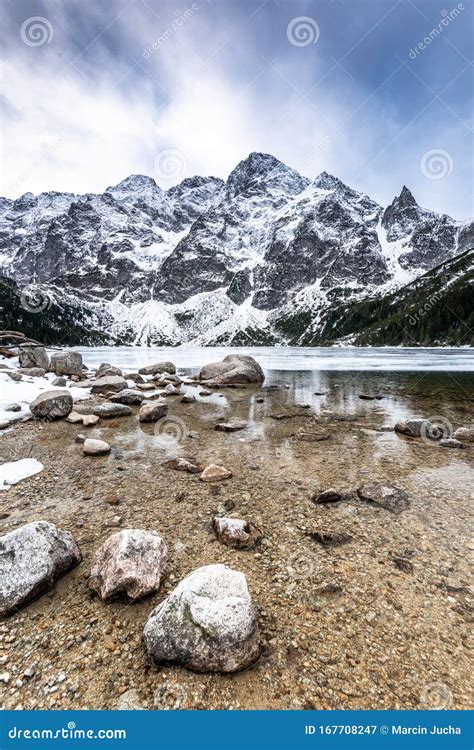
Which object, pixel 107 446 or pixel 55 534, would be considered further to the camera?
pixel 107 446

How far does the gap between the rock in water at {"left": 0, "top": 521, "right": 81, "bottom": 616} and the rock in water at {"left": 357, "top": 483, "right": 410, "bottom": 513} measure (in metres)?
5.58

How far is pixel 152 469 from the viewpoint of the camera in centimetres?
855

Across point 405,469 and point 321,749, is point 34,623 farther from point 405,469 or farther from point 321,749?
point 405,469

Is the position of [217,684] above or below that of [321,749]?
above

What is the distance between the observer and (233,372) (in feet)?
88.2

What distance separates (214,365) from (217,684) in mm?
27053

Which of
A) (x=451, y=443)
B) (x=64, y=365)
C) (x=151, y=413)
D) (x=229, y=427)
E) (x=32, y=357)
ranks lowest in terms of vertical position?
(x=229, y=427)

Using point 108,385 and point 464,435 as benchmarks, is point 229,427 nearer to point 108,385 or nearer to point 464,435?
point 464,435

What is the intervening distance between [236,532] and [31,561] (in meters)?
2.95

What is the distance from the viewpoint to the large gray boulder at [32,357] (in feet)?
77.5

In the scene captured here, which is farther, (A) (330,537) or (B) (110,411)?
(B) (110,411)

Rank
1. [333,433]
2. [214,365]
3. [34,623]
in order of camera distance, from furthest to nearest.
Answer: [214,365], [333,433], [34,623]

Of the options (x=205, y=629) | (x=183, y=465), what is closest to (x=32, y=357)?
(x=183, y=465)

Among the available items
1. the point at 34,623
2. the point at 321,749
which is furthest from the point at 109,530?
the point at 321,749
